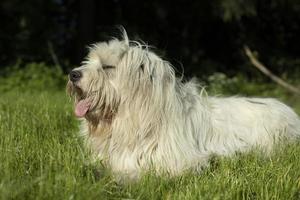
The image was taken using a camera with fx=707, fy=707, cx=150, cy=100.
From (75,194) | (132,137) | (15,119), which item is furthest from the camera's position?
(15,119)

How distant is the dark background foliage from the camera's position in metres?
16.3

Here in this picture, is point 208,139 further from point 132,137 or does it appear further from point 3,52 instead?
point 3,52

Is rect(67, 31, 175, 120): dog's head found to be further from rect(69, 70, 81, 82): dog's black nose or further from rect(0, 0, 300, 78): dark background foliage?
rect(0, 0, 300, 78): dark background foliage

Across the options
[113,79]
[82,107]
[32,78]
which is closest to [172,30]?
[32,78]

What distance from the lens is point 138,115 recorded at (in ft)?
18.9

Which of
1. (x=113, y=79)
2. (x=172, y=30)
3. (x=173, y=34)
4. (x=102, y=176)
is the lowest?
(x=102, y=176)

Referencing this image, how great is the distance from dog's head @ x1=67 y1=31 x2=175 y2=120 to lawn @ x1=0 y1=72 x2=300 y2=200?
1.25 ft

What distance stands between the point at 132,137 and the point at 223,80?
953 centimetres

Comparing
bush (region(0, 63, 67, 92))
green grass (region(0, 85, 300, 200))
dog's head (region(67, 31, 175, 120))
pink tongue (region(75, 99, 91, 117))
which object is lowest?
bush (region(0, 63, 67, 92))

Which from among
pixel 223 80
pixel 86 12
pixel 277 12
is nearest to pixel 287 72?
pixel 277 12

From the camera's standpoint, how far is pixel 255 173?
16.8 feet

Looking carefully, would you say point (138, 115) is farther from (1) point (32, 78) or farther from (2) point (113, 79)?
(1) point (32, 78)

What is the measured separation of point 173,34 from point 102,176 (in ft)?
45.4

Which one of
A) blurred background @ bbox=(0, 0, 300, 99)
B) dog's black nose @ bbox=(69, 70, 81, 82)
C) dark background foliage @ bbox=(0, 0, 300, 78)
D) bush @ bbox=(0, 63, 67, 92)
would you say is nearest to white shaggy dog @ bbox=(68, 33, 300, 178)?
dog's black nose @ bbox=(69, 70, 81, 82)
